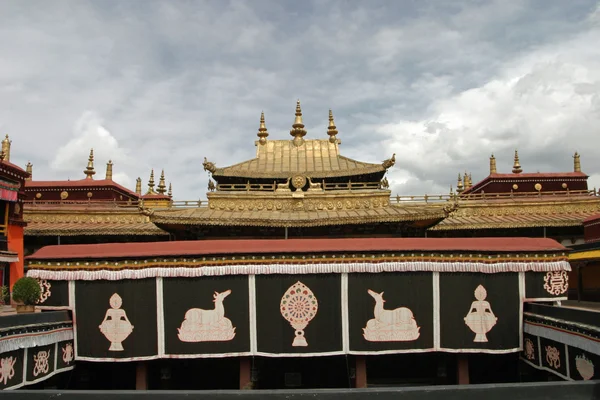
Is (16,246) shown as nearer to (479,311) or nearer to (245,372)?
(245,372)

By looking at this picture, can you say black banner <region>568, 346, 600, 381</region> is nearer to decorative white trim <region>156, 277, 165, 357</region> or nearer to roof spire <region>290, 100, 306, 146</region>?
decorative white trim <region>156, 277, 165, 357</region>

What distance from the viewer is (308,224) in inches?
588

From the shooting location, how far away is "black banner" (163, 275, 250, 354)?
27.0 ft

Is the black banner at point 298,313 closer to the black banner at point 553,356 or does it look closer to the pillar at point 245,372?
the pillar at point 245,372

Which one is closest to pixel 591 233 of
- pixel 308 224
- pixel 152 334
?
pixel 308 224

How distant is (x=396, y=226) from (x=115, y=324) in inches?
394

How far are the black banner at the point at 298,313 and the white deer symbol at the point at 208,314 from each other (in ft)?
2.26

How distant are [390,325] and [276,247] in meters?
2.59

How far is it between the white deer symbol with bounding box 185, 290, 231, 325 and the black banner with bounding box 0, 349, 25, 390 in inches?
105

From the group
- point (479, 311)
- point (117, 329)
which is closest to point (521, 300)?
point (479, 311)

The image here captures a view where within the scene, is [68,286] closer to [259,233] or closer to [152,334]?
[152,334]

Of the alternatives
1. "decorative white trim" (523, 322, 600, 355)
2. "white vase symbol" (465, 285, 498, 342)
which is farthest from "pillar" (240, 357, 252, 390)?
"decorative white trim" (523, 322, 600, 355)

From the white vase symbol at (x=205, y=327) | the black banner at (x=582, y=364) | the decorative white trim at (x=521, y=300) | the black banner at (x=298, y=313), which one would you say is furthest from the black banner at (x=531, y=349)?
the white vase symbol at (x=205, y=327)

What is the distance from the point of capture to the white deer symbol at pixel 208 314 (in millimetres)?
8250
